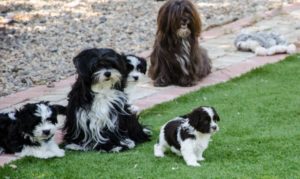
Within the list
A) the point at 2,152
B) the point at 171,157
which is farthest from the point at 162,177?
the point at 2,152

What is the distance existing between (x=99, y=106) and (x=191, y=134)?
37.3 inches

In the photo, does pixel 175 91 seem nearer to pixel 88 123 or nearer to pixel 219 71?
pixel 219 71

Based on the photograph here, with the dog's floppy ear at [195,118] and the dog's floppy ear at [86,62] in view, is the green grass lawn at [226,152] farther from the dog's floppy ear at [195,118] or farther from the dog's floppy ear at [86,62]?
the dog's floppy ear at [86,62]

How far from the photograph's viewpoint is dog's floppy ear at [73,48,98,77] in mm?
6176

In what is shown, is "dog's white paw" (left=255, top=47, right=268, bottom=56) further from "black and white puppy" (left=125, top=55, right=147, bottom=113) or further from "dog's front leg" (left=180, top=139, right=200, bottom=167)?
"dog's front leg" (left=180, top=139, right=200, bottom=167)

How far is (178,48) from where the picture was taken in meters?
8.84

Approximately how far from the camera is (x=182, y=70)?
893 cm

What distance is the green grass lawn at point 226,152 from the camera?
232 inches

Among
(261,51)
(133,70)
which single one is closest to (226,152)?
(133,70)

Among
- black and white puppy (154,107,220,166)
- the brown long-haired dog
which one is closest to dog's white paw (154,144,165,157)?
black and white puppy (154,107,220,166)

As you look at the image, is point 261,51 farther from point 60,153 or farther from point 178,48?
point 60,153

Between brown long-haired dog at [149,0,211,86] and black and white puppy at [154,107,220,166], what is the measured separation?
255cm

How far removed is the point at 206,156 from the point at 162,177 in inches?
27.3

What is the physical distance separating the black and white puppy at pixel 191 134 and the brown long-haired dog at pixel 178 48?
2.55m
